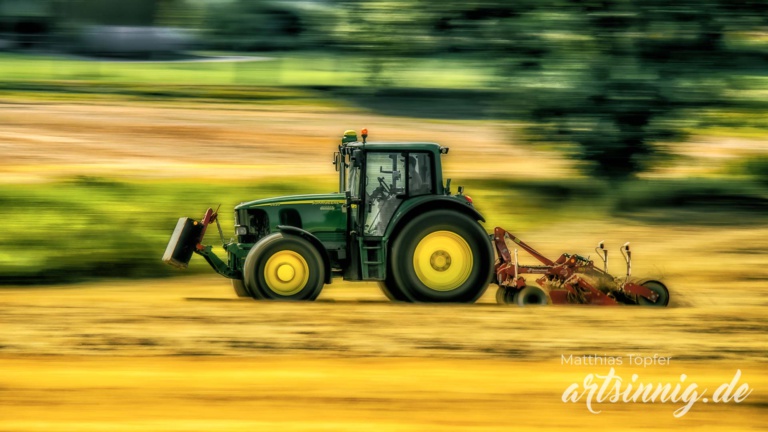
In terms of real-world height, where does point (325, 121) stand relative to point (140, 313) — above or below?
above

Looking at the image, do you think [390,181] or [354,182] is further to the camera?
[354,182]

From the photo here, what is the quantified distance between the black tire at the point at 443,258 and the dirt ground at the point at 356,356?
0.19m

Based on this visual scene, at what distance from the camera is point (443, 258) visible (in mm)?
10656

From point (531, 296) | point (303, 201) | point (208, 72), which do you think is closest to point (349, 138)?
point (303, 201)

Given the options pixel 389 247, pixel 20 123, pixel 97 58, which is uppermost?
pixel 97 58

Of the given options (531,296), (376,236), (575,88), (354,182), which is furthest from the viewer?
(575,88)

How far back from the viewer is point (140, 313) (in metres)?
10.6

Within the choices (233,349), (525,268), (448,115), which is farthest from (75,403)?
(448,115)

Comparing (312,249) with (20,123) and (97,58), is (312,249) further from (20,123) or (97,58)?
(97,58)

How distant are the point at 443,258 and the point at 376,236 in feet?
2.17

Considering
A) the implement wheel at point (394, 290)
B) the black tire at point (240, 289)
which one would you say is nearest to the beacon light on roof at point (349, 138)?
the implement wheel at point (394, 290)

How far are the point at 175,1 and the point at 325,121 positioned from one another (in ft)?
49.5

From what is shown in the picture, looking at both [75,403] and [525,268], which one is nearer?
[75,403]

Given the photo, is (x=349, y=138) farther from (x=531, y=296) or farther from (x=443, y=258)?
(x=531, y=296)
